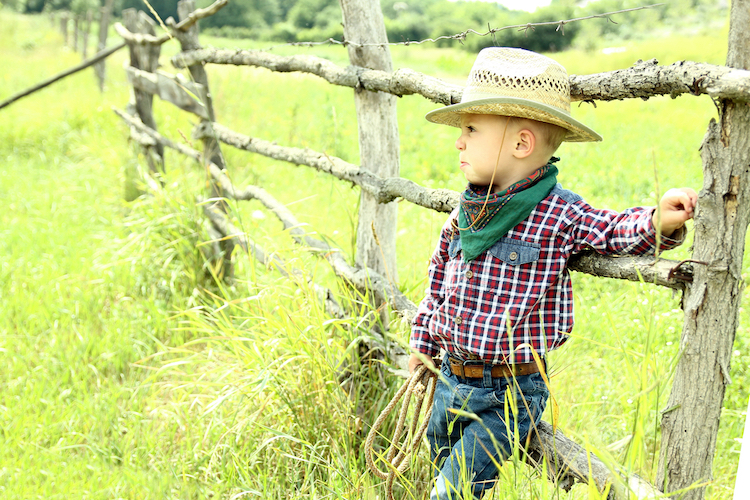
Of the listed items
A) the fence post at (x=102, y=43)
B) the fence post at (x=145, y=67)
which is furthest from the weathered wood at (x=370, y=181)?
the fence post at (x=102, y=43)

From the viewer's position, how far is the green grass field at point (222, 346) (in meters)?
2.05

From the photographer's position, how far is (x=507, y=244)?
4.83 ft

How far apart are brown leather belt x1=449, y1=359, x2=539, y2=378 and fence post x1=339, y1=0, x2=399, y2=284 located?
63 centimetres

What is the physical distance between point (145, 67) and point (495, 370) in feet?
12.9

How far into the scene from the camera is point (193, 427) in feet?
8.04

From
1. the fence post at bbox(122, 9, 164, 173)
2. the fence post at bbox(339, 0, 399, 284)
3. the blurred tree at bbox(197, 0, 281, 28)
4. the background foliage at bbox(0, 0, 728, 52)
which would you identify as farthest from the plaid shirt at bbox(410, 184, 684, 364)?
the blurred tree at bbox(197, 0, 281, 28)

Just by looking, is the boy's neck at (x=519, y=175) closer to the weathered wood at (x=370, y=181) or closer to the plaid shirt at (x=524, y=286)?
the plaid shirt at (x=524, y=286)

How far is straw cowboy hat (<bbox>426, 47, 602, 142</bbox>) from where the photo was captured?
54.4 inches

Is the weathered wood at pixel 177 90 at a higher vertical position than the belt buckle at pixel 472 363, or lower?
higher

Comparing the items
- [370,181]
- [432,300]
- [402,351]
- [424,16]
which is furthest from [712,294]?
[424,16]

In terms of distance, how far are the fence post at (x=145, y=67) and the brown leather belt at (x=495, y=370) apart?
3227 millimetres

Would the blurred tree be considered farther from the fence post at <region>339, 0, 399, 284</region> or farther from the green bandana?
the green bandana

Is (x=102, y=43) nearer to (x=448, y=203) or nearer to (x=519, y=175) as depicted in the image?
(x=448, y=203)

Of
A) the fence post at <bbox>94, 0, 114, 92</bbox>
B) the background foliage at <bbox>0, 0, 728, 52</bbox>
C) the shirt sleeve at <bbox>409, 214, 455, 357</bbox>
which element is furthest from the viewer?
the background foliage at <bbox>0, 0, 728, 52</bbox>
